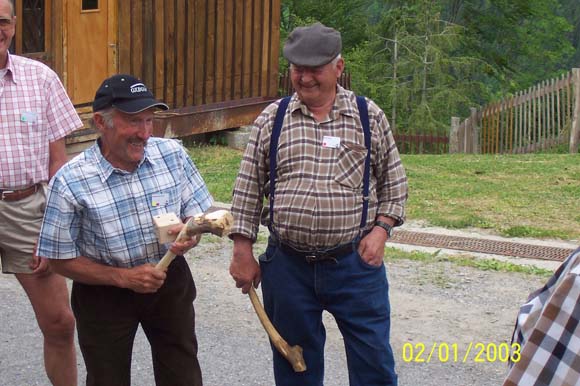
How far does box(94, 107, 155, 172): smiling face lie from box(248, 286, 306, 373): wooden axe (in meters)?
0.81

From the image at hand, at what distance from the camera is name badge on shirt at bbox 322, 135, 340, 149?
4.08m

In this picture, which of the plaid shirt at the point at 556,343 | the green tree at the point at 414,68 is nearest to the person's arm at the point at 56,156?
the plaid shirt at the point at 556,343

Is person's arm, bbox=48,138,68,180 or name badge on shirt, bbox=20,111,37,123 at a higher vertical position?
name badge on shirt, bbox=20,111,37,123

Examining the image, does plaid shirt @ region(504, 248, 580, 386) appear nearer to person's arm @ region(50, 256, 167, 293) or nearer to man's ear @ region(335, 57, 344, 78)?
person's arm @ region(50, 256, 167, 293)

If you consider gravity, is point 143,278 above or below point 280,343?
above

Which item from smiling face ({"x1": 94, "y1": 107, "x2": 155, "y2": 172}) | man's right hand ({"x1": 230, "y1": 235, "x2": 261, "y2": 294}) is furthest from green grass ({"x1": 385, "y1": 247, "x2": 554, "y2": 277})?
smiling face ({"x1": 94, "y1": 107, "x2": 155, "y2": 172})

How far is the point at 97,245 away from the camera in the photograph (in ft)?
12.8

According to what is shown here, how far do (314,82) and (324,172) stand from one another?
1.24ft

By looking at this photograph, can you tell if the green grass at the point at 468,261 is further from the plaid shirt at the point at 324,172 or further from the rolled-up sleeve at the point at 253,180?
the rolled-up sleeve at the point at 253,180

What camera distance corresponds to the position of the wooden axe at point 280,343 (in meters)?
4.19

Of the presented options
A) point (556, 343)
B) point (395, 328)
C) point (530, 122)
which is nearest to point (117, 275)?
point (556, 343)

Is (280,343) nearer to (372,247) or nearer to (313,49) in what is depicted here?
(372,247)

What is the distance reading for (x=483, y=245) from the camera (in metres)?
8.11

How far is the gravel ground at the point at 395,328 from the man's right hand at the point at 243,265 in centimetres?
127
